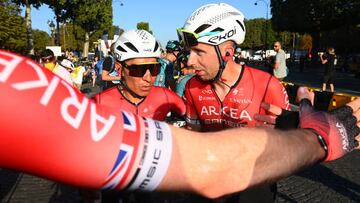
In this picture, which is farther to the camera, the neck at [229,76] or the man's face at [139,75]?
the man's face at [139,75]

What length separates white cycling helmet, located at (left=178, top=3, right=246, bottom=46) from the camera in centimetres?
304

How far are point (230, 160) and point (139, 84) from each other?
8.67 ft

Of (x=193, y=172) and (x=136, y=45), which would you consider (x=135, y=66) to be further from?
(x=193, y=172)

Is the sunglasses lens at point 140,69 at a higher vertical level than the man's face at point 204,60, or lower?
lower

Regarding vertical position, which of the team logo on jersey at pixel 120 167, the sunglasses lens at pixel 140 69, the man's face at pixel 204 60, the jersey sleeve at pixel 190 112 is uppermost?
the man's face at pixel 204 60

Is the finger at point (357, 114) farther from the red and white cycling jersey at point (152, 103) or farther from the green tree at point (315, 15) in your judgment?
the green tree at point (315, 15)

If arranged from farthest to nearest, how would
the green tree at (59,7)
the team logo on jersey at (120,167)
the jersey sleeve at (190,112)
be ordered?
the green tree at (59,7) → the jersey sleeve at (190,112) → the team logo on jersey at (120,167)

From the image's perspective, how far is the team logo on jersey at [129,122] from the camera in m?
1.09

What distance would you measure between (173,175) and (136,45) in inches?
107

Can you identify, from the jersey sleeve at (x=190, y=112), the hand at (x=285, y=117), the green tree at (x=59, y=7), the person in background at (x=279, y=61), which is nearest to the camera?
the hand at (x=285, y=117)

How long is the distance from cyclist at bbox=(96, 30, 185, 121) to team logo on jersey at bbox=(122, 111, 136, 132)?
248cm

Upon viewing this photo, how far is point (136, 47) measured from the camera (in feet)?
12.0

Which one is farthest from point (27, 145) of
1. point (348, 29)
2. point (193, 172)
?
point (348, 29)

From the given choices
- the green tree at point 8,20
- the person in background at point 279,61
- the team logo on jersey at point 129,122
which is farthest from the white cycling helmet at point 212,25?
the green tree at point 8,20
